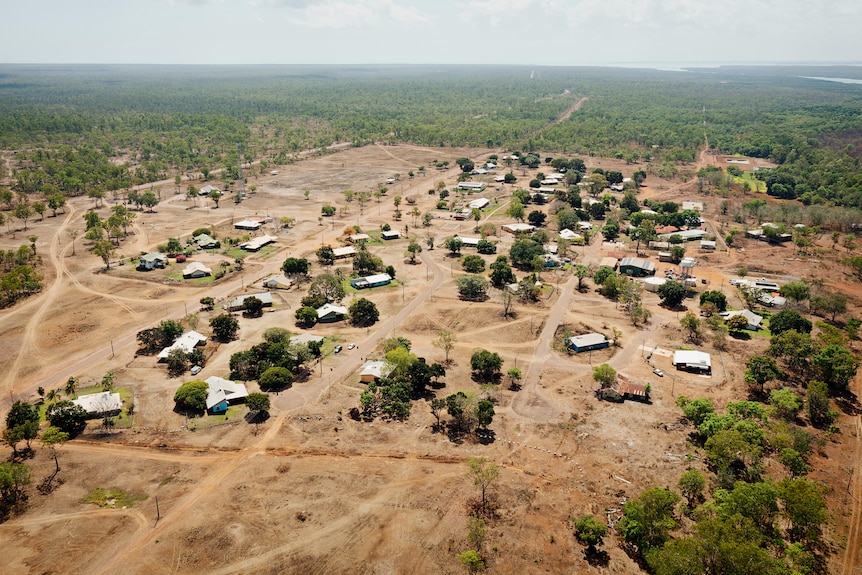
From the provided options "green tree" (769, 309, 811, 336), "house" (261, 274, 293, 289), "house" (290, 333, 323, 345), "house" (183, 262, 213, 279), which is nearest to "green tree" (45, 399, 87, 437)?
"house" (290, 333, 323, 345)

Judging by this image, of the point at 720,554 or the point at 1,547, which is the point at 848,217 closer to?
the point at 720,554

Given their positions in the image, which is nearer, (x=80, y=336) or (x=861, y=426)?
(x=861, y=426)

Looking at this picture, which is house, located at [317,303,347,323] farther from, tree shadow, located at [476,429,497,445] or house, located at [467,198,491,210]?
house, located at [467,198,491,210]

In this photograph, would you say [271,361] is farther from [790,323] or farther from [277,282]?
[790,323]

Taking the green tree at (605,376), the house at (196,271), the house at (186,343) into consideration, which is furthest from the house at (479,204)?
the house at (186,343)

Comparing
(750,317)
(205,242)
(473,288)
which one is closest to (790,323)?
(750,317)

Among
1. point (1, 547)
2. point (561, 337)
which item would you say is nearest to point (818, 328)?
point (561, 337)

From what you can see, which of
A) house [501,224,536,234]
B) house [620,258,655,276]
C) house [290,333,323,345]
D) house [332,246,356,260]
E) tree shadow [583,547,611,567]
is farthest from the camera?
house [501,224,536,234]
